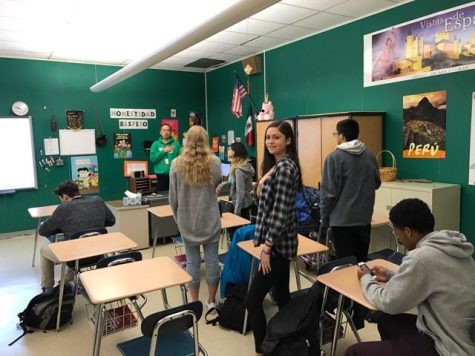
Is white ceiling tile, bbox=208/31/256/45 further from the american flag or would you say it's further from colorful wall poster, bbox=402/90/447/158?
colorful wall poster, bbox=402/90/447/158

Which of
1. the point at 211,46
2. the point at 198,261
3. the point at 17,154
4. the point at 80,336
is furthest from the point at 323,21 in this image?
the point at 17,154

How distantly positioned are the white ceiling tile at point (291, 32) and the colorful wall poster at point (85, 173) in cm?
378

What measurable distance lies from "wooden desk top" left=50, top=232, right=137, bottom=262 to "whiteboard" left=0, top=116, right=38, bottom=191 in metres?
3.80

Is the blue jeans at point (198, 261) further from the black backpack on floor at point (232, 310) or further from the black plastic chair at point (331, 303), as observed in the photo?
the black plastic chair at point (331, 303)

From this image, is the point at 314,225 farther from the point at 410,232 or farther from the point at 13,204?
the point at 13,204

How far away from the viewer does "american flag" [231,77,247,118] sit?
6.52 metres

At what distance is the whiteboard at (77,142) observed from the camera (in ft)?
20.7

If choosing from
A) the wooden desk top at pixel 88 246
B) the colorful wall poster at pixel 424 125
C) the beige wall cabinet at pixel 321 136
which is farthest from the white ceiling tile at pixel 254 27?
the wooden desk top at pixel 88 246

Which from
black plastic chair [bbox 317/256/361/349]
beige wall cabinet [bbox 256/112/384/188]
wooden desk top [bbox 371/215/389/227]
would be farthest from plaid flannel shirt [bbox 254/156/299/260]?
beige wall cabinet [bbox 256/112/384/188]

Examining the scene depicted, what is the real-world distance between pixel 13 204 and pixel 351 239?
5.54 metres

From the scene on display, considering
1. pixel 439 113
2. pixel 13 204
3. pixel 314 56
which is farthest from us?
pixel 13 204

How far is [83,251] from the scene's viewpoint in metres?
2.71

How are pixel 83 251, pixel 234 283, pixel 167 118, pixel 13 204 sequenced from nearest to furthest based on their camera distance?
1. pixel 83 251
2. pixel 234 283
3. pixel 13 204
4. pixel 167 118

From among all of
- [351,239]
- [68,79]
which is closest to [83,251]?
[351,239]
